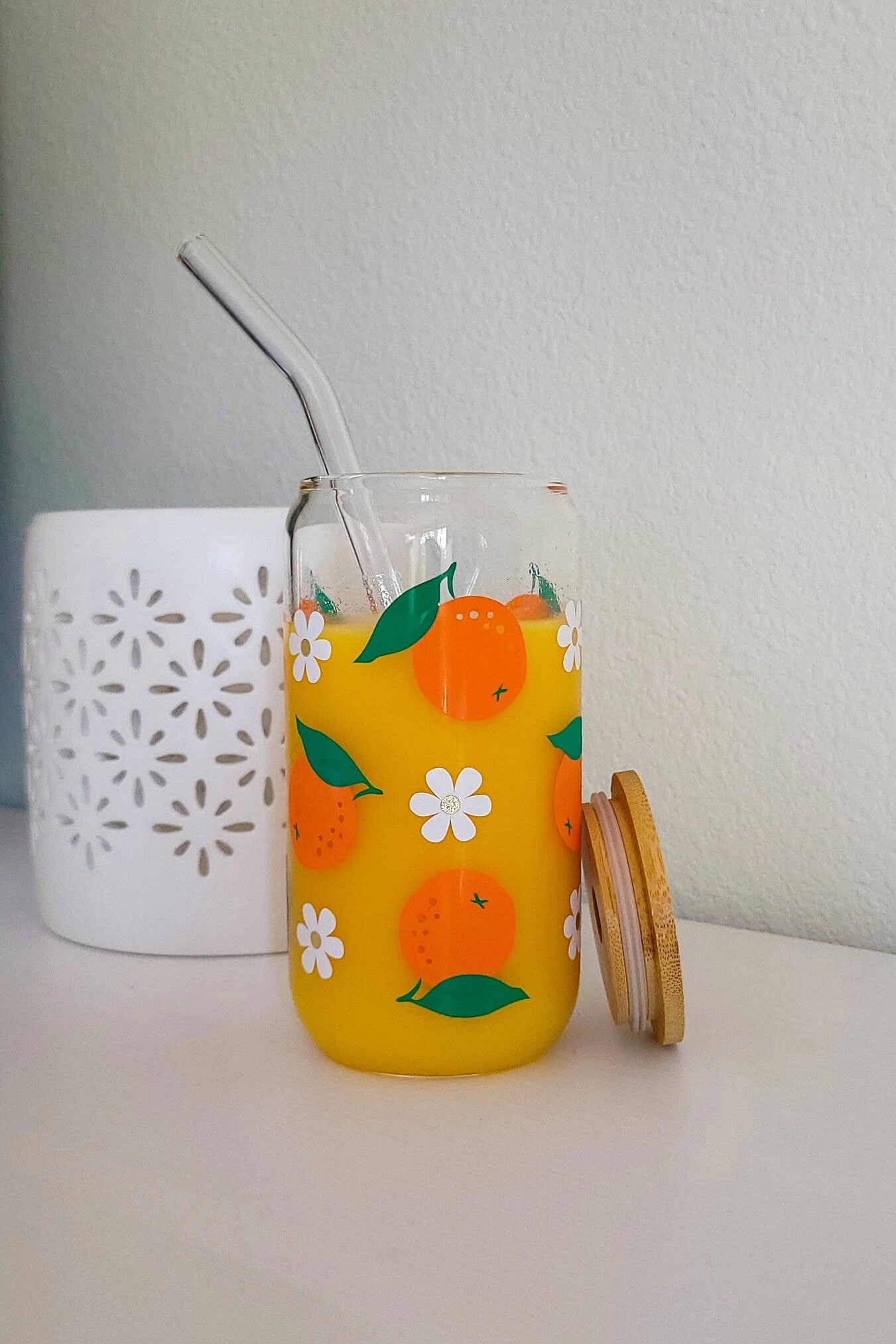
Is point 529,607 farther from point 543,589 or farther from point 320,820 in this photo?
point 320,820

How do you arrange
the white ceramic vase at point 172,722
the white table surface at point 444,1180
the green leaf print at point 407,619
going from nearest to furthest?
the white table surface at point 444,1180
the green leaf print at point 407,619
the white ceramic vase at point 172,722

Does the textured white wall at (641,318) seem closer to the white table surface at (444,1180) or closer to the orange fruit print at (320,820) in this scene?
the white table surface at (444,1180)

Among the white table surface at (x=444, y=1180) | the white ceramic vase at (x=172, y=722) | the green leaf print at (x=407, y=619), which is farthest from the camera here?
the white ceramic vase at (x=172, y=722)

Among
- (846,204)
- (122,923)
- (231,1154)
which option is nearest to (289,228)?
(846,204)

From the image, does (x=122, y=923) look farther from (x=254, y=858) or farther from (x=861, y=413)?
(x=861, y=413)

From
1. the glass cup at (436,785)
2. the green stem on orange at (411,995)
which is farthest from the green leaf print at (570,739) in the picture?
the green stem on orange at (411,995)

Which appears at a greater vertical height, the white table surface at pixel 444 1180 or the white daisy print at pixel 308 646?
the white daisy print at pixel 308 646

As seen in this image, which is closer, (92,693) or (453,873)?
(453,873)
